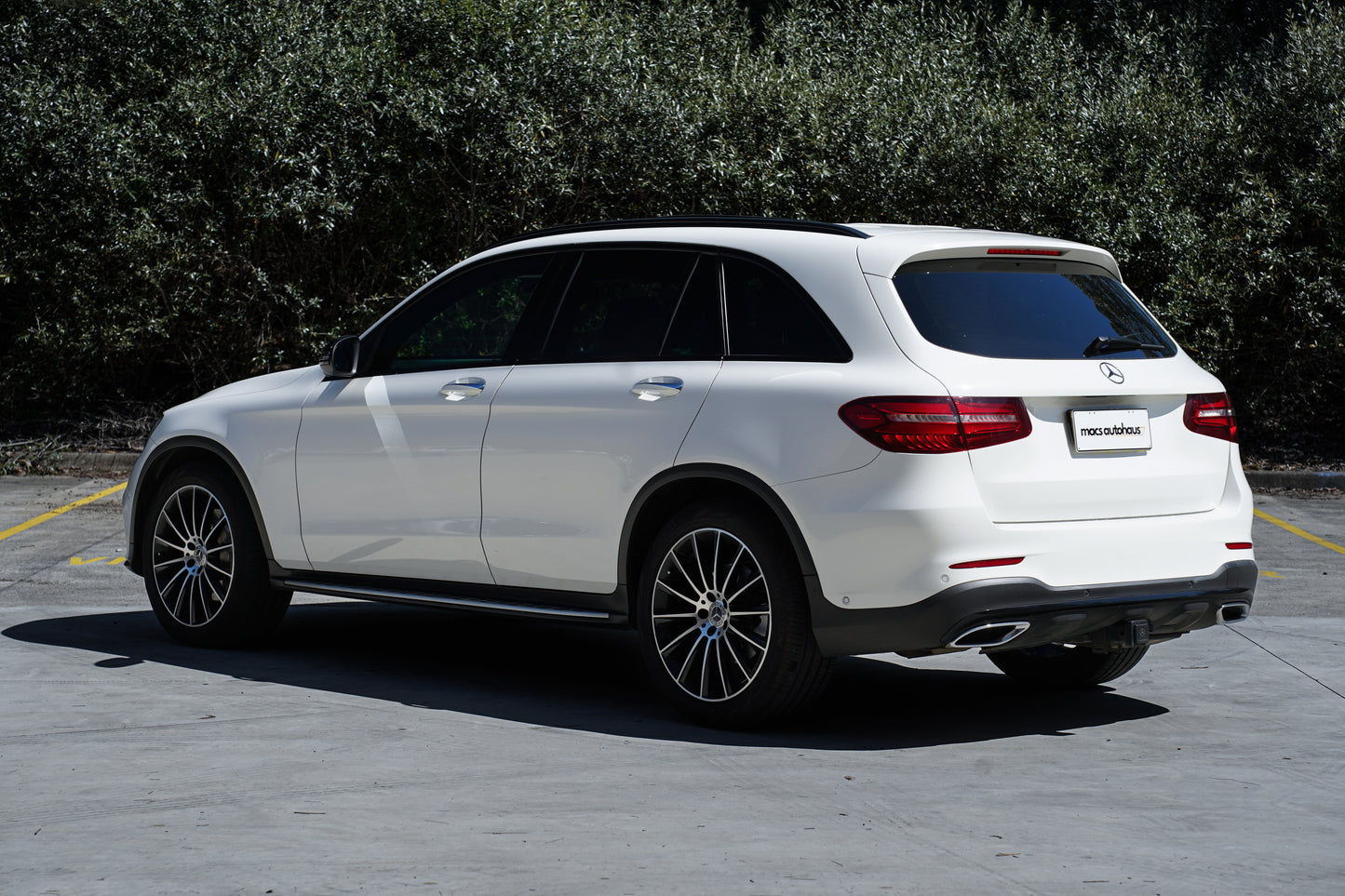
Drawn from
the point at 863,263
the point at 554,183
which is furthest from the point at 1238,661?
the point at 554,183

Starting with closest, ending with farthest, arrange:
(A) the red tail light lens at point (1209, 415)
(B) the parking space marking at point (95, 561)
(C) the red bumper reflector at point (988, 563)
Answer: (C) the red bumper reflector at point (988, 563) → (A) the red tail light lens at point (1209, 415) → (B) the parking space marking at point (95, 561)

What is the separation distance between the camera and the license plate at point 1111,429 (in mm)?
5336

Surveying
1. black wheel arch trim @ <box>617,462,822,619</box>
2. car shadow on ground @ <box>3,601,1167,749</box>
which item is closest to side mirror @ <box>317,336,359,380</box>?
car shadow on ground @ <box>3,601,1167,749</box>

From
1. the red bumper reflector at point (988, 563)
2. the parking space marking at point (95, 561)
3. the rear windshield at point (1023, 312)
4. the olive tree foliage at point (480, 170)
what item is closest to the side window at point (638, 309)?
the rear windshield at point (1023, 312)

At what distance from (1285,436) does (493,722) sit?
14.5 metres

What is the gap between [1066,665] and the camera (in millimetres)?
6555

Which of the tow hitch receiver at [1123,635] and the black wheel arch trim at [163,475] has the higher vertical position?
the black wheel arch trim at [163,475]

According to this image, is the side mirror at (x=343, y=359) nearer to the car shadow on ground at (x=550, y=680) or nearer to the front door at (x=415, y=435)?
the front door at (x=415, y=435)

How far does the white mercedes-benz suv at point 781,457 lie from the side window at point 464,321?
1 centimetres

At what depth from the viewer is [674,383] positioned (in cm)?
572

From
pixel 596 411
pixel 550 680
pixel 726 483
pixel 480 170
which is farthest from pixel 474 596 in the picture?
pixel 480 170

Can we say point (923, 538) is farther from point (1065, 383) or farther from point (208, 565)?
point (208, 565)

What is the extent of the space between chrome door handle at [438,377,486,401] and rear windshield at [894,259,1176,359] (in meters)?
1.80

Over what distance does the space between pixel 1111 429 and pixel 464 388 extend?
252cm
